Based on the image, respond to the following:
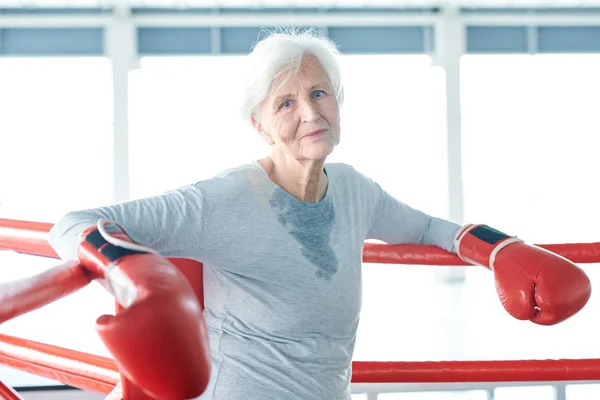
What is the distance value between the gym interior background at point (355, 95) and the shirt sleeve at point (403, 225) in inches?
181

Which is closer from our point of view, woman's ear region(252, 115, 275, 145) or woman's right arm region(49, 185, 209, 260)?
woman's right arm region(49, 185, 209, 260)

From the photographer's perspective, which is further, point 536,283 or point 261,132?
point 261,132

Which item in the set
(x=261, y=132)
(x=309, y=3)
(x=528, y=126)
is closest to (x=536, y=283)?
(x=261, y=132)

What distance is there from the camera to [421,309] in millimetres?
4824

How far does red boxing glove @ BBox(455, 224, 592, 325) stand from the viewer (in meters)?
0.99

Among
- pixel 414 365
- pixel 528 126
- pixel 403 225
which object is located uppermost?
pixel 528 126

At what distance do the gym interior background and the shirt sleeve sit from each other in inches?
181

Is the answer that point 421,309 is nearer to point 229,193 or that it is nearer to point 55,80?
point 229,193

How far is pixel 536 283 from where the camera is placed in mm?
1016

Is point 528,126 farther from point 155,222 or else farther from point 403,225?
A: point 155,222

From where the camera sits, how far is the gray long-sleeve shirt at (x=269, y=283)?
1.02m

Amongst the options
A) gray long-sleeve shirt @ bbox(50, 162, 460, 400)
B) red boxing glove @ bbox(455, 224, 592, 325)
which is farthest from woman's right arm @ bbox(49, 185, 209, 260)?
red boxing glove @ bbox(455, 224, 592, 325)

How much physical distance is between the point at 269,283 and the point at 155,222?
26cm

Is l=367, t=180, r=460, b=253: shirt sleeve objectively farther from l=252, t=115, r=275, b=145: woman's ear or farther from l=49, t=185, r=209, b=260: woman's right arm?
l=49, t=185, r=209, b=260: woman's right arm
